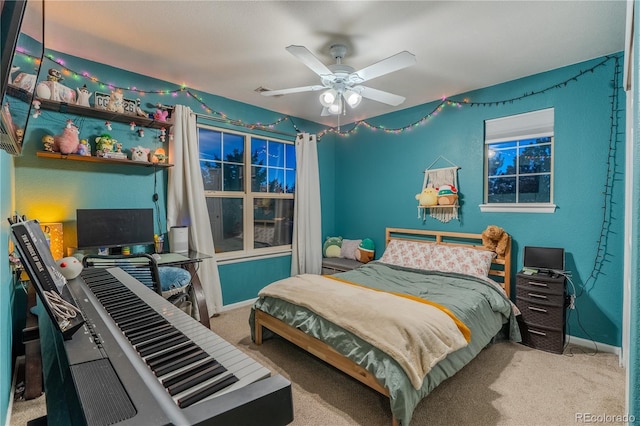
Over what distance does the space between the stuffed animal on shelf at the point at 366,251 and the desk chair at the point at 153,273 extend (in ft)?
7.75

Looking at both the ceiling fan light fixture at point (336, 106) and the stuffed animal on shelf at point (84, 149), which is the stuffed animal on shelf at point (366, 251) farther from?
the stuffed animal on shelf at point (84, 149)

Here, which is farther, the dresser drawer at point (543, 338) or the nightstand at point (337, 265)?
the nightstand at point (337, 265)

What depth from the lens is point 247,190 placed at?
4086 mm

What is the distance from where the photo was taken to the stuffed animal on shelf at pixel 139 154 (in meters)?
2.92

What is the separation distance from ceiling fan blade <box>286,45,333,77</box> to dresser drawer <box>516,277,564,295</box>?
2.61 metres

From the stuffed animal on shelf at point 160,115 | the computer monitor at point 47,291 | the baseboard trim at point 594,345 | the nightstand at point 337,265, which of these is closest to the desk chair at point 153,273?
the computer monitor at point 47,291

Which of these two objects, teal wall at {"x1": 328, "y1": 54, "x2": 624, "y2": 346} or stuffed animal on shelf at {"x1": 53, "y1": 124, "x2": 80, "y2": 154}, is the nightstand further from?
stuffed animal on shelf at {"x1": 53, "y1": 124, "x2": 80, "y2": 154}

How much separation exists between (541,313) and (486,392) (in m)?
1.10

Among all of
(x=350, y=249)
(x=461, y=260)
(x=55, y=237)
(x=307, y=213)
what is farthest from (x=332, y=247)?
(x=55, y=237)

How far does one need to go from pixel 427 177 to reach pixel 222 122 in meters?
2.74

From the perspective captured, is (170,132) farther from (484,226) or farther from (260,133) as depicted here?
(484,226)

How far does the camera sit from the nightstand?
4.14 m

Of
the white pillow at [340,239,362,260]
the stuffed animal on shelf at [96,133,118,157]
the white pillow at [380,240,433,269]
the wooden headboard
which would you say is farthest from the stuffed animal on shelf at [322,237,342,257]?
the stuffed animal on shelf at [96,133,118,157]

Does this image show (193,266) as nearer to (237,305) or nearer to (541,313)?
(237,305)
